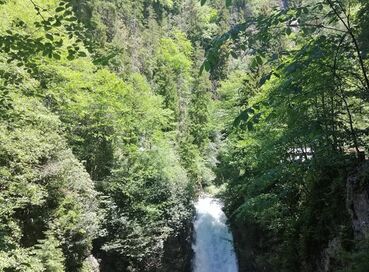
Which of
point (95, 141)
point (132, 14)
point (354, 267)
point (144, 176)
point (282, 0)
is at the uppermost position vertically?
point (282, 0)

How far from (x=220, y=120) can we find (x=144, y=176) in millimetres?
8720

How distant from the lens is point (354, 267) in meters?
4.53

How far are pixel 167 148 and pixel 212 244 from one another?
7128mm

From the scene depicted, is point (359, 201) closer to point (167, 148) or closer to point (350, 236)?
point (350, 236)

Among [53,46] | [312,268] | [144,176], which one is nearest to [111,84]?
[144,176]

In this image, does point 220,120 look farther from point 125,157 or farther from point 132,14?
point 132,14

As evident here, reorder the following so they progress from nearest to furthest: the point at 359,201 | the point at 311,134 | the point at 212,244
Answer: the point at 311,134 → the point at 359,201 → the point at 212,244

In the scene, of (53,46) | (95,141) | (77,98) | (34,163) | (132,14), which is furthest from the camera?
(132,14)

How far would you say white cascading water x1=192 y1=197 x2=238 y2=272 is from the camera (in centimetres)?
2433

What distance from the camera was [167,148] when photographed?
82.6 ft

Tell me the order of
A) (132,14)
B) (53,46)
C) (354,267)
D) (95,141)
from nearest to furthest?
1. (53,46)
2. (354,267)
3. (95,141)
4. (132,14)

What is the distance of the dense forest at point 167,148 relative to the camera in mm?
3898

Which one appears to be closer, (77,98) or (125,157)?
(77,98)

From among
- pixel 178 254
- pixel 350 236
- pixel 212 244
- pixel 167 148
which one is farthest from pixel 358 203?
pixel 212 244
